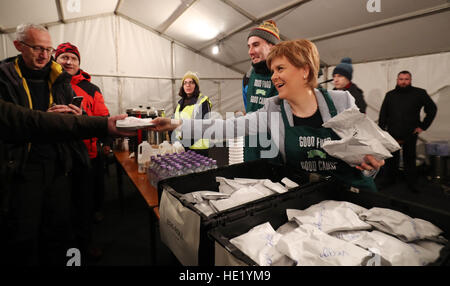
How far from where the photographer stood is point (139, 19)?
20.9 ft

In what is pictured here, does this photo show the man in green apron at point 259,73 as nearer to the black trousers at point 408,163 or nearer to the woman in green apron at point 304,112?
the woman in green apron at point 304,112

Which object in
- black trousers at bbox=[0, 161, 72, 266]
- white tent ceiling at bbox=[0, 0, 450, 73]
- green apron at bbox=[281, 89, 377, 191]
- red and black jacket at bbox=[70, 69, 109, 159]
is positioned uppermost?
white tent ceiling at bbox=[0, 0, 450, 73]

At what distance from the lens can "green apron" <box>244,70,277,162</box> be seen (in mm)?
1916

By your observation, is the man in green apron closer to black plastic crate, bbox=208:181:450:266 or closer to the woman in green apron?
the woman in green apron

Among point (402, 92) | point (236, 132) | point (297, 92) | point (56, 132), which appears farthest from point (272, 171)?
point (402, 92)

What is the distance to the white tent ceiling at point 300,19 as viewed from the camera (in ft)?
10.8

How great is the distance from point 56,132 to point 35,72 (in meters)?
0.58

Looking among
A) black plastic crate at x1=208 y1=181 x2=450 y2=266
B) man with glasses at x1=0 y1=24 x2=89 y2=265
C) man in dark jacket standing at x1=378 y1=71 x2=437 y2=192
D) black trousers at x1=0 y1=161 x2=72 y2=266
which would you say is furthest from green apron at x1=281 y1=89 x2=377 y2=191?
man in dark jacket standing at x1=378 y1=71 x2=437 y2=192

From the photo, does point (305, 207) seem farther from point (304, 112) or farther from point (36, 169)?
point (36, 169)

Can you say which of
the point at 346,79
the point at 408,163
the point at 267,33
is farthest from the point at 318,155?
the point at 408,163

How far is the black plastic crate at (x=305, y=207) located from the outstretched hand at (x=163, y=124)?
0.88 meters

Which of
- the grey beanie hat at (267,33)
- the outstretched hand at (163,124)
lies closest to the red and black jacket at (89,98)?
the outstretched hand at (163,124)

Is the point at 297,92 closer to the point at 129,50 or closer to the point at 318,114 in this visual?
the point at 318,114

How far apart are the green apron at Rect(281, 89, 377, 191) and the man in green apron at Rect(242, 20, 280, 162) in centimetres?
45
